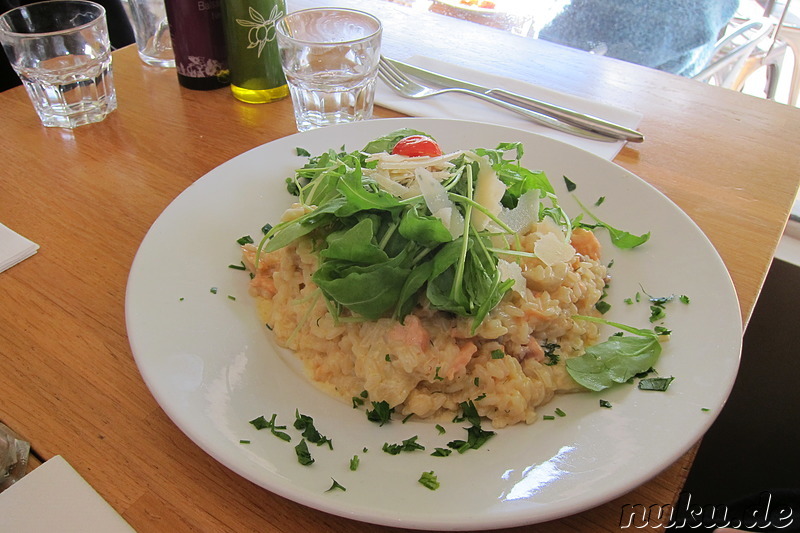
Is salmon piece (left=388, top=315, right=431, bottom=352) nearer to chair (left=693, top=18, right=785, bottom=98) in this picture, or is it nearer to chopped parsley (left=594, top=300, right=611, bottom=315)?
chopped parsley (left=594, top=300, right=611, bottom=315)

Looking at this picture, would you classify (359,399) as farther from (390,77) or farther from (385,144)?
(390,77)

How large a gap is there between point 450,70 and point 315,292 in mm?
1309

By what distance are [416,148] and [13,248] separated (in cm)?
91

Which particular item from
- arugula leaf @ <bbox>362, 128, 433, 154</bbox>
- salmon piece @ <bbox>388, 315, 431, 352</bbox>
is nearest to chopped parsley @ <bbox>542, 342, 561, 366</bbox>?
salmon piece @ <bbox>388, 315, 431, 352</bbox>

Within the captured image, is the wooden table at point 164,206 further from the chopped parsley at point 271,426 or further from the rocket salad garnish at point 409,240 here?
the rocket salad garnish at point 409,240

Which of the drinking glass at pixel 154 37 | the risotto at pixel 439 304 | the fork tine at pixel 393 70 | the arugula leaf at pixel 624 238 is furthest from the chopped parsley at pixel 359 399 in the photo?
the drinking glass at pixel 154 37

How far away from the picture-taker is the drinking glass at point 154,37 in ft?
7.10

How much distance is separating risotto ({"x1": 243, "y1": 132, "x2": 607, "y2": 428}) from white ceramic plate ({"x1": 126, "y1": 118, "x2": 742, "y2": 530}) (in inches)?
1.7

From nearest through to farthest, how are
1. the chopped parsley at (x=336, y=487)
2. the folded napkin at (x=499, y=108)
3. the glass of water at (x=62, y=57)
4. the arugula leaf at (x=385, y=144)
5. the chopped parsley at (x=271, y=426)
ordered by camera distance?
the chopped parsley at (x=336, y=487)
the chopped parsley at (x=271, y=426)
the arugula leaf at (x=385, y=144)
the glass of water at (x=62, y=57)
the folded napkin at (x=499, y=108)

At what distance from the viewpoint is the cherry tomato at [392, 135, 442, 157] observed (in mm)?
1322

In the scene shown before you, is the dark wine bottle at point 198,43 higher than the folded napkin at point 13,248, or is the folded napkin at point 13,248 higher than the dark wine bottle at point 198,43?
the dark wine bottle at point 198,43

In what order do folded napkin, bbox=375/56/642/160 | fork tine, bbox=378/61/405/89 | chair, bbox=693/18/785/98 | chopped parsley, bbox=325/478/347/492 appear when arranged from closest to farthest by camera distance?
chopped parsley, bbox=325/478/347/492
folded napkin, bbox=375/56/642/160
fork tine, bbox=378/61/405/89
chair, bbox=693/18/785/98

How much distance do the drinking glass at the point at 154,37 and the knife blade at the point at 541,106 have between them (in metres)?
0.81

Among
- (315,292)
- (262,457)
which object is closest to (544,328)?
(315,292)
